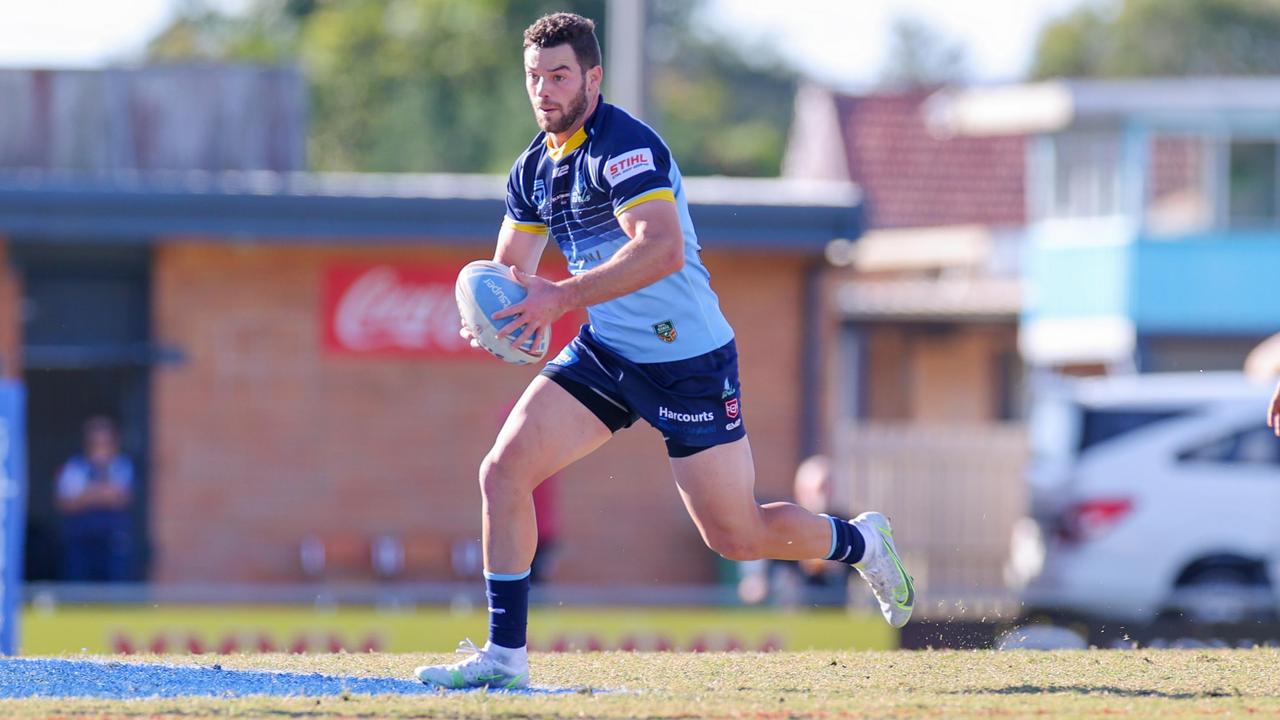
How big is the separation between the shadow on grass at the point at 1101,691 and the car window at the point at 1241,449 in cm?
868

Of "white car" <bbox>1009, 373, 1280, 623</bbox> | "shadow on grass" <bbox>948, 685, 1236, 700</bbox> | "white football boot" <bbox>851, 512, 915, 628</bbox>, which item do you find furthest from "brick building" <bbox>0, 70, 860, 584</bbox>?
"shadow on grass" <bbox>948, 685, 1236, 700</bbox>

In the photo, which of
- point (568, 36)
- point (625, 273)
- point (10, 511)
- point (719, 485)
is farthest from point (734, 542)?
point (10, 511)

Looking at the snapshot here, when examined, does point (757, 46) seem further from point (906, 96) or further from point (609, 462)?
point (609, 462)

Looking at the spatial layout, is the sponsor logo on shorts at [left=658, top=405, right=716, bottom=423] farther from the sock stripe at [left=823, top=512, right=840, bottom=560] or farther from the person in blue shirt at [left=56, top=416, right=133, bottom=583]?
Answer: the person in blue shirt at [left=56, top=416, right=133, bottom=583]

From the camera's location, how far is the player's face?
6.91 m

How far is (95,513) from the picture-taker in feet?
65.0

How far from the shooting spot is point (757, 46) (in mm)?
74625

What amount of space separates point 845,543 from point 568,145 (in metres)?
1.72

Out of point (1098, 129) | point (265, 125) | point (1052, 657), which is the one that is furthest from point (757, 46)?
point (1052, 657)

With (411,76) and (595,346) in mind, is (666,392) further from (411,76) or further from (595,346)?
(411,76)

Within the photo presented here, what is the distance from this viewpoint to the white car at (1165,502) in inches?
623

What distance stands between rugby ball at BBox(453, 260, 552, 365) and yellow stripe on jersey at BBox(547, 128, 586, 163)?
1.32 feet

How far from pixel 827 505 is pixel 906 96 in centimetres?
2753

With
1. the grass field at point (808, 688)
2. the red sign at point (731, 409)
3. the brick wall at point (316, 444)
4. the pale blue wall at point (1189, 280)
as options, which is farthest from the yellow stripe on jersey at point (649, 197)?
the pale blue wall at point (1189, 280)
